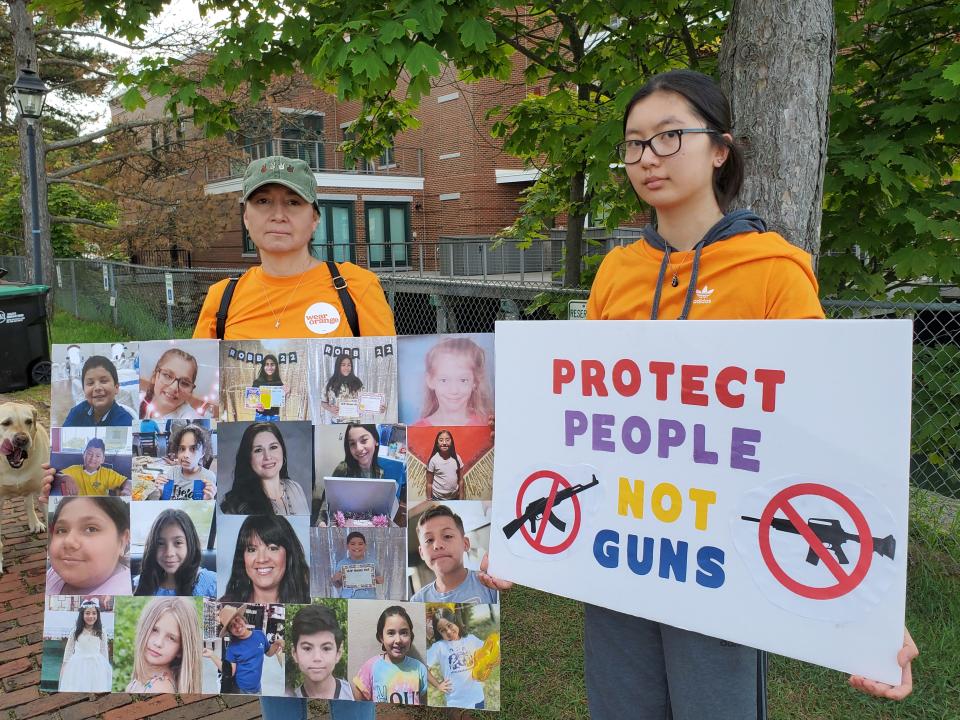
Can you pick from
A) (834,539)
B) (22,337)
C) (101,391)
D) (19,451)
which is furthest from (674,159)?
(22,337)

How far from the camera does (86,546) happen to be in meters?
2.29

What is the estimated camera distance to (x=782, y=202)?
9.40ft

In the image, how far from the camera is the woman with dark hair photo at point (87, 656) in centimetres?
227

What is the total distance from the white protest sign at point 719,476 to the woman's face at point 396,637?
1.65ft

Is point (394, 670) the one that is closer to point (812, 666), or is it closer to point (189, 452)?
point (189, 452)

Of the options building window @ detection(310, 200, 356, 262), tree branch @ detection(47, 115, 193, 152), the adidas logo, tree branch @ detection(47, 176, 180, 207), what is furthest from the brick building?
the adidas logo

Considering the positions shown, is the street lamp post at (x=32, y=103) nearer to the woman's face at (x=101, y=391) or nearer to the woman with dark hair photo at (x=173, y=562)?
the woman's face at (x=101, y=391)

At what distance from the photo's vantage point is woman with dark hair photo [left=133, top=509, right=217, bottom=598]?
224 cm

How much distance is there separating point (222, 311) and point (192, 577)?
86cm

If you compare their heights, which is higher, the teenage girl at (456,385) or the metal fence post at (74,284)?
the metal fence post at (74,284)

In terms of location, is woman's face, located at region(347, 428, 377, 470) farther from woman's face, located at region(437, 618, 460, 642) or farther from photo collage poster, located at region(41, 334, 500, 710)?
woman's face, located at region(437, 618, 460, 642)

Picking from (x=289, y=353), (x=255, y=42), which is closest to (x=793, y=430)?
(x=289, y=353)

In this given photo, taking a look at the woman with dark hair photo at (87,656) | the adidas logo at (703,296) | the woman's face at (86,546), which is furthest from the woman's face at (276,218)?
the adidas logo at (703,296)

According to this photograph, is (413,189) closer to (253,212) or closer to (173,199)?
(173,199)
